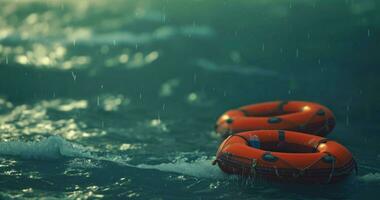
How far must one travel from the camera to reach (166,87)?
1469cm

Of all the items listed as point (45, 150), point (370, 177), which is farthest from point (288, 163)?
point (45, 150)

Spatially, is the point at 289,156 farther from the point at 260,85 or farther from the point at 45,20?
the point at 45,20

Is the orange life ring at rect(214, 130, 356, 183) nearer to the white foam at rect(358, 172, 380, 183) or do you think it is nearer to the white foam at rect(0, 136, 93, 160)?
the white foam at rect(358, 172, 380, 183)

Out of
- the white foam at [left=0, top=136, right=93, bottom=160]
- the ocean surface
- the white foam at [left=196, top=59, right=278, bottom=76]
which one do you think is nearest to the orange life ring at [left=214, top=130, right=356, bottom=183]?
the ocean surface

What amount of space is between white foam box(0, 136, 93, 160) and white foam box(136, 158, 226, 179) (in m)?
1.26

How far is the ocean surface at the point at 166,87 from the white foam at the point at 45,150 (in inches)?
0.8

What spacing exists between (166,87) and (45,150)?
233 inches

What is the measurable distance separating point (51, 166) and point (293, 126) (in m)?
4.22

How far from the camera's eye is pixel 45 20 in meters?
22.2

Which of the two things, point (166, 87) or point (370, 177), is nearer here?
point (370, 177)

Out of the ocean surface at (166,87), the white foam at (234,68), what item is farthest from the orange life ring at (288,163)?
the white foam at (234,68)

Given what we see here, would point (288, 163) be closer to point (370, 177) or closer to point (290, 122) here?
point (370, 177)

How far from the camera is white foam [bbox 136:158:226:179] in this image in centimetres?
829

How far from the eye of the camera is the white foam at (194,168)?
8.29 m
